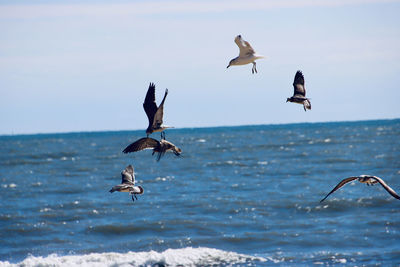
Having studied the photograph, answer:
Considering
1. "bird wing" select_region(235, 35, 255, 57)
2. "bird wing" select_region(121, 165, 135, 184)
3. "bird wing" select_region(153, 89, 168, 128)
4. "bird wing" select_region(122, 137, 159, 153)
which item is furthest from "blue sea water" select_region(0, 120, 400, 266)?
"bird wing" select_region(153, 89, 168, 128)

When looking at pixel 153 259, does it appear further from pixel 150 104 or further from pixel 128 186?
pixel 150 104

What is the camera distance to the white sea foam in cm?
1734

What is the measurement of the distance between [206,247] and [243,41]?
9.52 m

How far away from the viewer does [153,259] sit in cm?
1770

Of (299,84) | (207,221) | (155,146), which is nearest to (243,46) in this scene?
(299,84)

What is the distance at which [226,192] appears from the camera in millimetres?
30516

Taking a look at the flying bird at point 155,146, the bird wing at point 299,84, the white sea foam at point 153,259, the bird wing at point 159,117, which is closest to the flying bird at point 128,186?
the flying bird at point 155,146

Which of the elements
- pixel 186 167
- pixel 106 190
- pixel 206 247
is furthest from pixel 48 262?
pixel 186 167

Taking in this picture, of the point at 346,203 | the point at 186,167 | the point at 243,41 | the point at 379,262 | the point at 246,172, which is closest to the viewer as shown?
the point at 243,41

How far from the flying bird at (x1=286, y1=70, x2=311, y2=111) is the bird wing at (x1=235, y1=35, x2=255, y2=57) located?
0.99 m

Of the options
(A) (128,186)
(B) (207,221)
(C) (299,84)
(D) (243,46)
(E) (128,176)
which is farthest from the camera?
(B) (207,221)

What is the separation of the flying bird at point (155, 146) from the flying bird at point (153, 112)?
7.4 inches

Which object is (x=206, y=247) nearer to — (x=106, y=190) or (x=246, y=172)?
Answer: (x=106, y=190)

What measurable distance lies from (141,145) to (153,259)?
8175 mm
